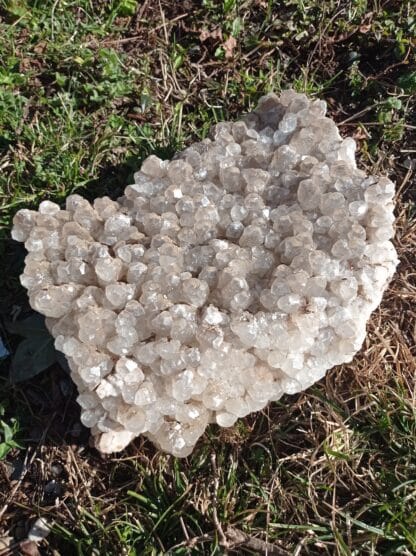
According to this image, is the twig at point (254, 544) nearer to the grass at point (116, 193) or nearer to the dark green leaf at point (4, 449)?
the grass at point (116, 193)

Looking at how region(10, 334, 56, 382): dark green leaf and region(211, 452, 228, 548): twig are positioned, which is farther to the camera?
region(10, 334, 56, 382): dark green leaf

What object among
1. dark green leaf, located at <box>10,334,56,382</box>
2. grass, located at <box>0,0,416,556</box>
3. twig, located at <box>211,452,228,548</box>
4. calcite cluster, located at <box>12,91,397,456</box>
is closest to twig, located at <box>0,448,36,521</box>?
grass, located at <box>0,0,416,556</box>

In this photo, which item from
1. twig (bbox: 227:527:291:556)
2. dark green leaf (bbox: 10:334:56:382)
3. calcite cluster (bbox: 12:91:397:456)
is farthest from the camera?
dark green leaf (bbox: 10:334:56:382)

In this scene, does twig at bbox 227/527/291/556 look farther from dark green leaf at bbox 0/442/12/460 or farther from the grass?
dark green leaf at bbox 0/442/12/460

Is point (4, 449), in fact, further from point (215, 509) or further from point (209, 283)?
point (209, 283)

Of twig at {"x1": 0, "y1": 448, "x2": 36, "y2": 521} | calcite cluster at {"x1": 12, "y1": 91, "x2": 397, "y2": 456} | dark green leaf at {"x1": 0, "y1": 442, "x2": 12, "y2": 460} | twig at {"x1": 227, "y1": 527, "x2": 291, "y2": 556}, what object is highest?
calcite cluster at {"x1": 12, "y1": 91, "x2": 397, "y2": 456}

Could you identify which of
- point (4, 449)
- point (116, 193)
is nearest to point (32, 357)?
point (4, 449)

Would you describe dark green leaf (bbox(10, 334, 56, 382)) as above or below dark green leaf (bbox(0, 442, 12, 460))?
above

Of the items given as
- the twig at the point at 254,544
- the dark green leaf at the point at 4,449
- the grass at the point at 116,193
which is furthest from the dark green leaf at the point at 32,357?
the twig at the point at 254,544
